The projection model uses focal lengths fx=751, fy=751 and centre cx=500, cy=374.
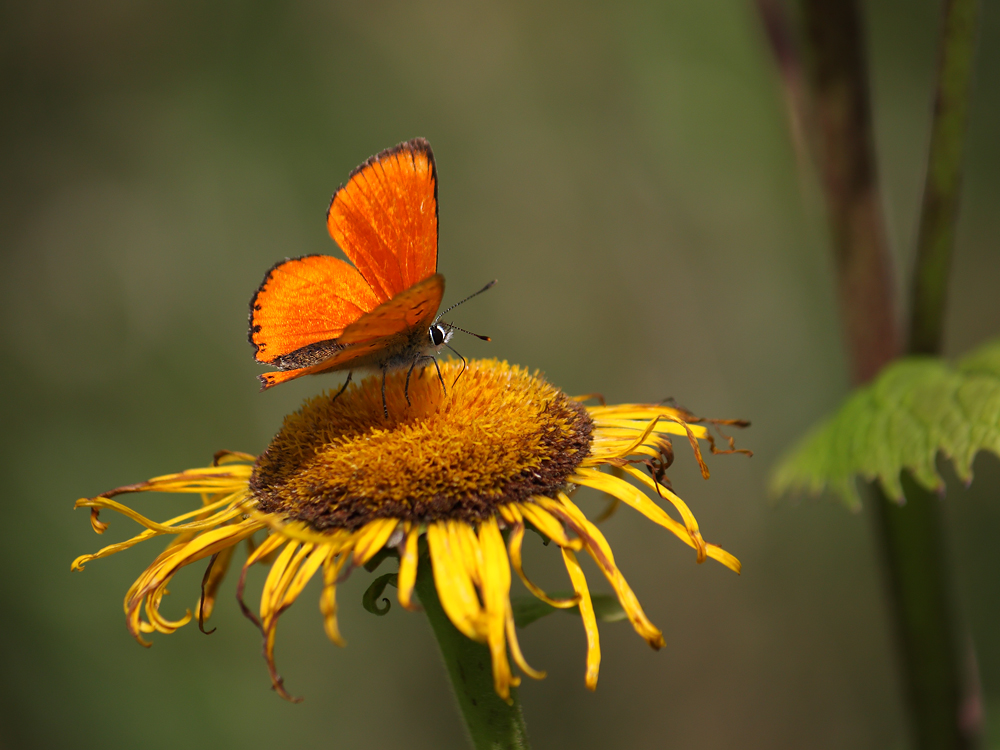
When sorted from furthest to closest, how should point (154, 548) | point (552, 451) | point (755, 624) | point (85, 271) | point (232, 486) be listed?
point (755, 624)
point (85, 271)
point (154, 548)
point (232, 486)
point (552, 451)

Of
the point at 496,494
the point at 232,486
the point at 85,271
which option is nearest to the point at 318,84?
the point at 85,271

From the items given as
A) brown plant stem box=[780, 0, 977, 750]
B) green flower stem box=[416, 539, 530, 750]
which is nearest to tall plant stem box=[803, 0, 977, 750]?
brown plant stem box=[780, 0, 977, 750]

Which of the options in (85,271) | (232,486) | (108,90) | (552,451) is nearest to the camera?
(552,451)

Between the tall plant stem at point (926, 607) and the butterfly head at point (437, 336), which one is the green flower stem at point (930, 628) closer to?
the tall plant stem at point (926, 607)

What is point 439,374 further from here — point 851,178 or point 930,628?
point 930,628

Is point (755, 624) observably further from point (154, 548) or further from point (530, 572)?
point (154, 548)

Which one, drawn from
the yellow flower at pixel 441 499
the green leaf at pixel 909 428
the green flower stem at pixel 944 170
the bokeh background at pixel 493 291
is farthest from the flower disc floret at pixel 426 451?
the bokeh background at pixel 493 291

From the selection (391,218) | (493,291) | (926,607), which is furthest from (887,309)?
(493,291)
